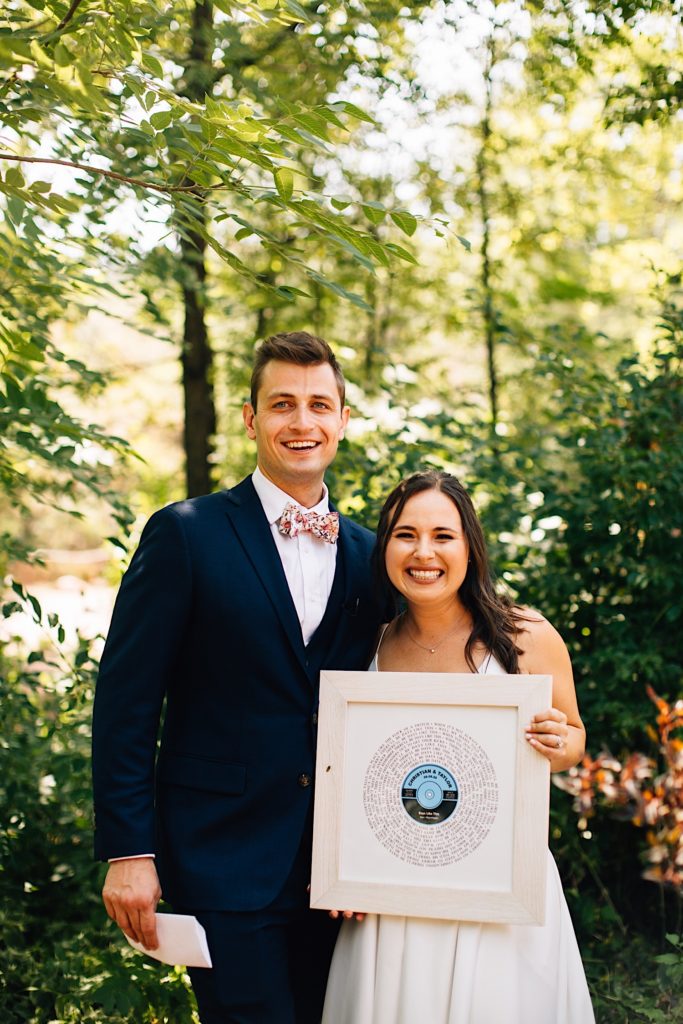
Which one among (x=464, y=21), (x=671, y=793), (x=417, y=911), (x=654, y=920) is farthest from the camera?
(x=464, y=21)

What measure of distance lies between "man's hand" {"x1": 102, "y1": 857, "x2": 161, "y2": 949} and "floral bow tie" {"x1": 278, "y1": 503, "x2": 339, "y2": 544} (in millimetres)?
1070

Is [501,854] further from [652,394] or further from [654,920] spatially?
[652,394]

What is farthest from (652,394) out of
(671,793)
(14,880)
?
(14,880)

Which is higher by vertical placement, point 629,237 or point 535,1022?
point 629,237

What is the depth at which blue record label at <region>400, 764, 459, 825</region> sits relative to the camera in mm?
Answer: 2932

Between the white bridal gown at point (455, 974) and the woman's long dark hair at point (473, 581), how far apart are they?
0.75 metres

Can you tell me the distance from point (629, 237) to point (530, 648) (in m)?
11.7

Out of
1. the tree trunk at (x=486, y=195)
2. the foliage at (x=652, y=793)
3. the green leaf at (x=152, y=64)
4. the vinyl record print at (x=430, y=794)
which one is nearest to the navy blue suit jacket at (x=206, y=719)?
the vinyl record print at (x=430, y=794)

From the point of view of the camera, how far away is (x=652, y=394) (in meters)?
4.95

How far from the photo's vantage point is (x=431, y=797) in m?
2.95

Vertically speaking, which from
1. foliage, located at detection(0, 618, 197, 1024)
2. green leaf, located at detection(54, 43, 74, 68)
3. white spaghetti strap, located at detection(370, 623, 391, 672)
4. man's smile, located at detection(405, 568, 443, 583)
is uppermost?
green leaf, located at detection(54, 43, 74, 68)

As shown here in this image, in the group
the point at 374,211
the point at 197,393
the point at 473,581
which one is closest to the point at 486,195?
the point at 197,393

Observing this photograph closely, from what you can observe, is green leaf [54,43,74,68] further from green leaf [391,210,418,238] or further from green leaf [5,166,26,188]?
green leaf [391,210,418,238]

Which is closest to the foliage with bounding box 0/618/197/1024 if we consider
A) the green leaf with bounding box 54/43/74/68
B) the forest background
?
the forest background
